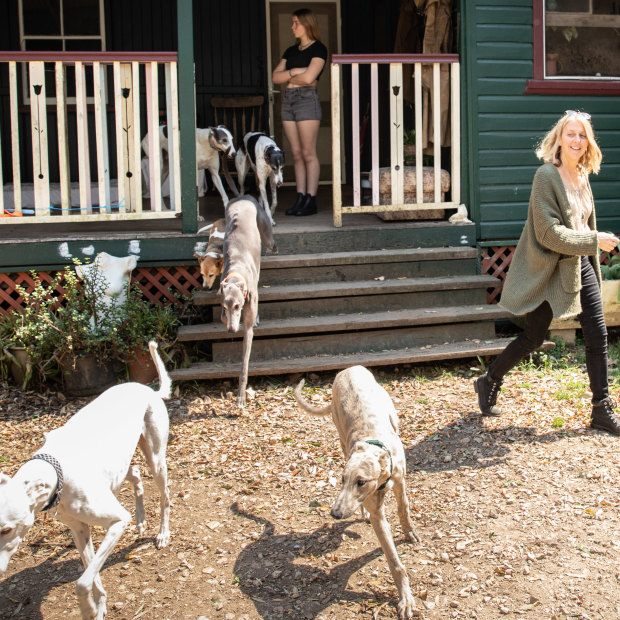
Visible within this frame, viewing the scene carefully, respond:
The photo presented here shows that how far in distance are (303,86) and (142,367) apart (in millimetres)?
3210

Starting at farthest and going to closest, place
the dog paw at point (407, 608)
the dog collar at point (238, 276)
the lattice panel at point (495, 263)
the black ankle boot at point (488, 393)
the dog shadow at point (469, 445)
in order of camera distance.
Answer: the lattice panel at point (495, 263) < the dog collar at point (238, 276) < the black ankle boot at point (488, 393) < the dog shadow at point (469, 445) < the dog paw at point (407, 608)

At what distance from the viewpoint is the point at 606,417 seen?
15.8 feet

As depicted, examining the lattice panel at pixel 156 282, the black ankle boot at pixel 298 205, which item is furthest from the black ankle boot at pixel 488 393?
the black ankle boot at pixel 298 205

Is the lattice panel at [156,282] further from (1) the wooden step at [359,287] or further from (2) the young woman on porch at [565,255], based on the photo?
(2) the young woman on porch at [565,255]

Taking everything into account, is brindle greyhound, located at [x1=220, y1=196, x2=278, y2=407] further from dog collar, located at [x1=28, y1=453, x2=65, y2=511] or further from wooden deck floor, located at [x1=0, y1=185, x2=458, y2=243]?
dog collar, located at [x1=28, y1=453, x2=65, y2=511]

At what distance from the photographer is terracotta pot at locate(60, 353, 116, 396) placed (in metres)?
5.89

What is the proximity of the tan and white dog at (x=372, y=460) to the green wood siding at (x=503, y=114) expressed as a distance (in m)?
3.96

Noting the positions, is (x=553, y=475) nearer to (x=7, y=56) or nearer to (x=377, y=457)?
(x=377, y=457)

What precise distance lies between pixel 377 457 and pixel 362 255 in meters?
3.90

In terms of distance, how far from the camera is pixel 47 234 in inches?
277

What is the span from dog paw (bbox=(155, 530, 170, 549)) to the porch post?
344 cm

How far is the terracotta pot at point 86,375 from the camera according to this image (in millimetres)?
5891

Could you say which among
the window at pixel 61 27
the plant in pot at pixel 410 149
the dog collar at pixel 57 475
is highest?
the window at pixel 61 27

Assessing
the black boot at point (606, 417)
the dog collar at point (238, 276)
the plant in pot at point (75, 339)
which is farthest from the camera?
the plant in pot at point (75, 339)
